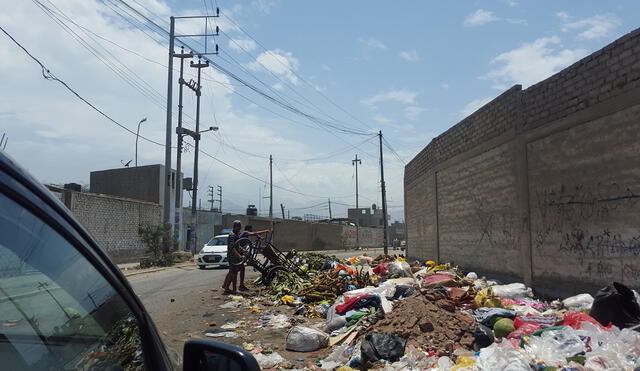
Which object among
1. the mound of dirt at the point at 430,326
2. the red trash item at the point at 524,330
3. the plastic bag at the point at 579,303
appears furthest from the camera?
the plastic bag at the point at 579,303

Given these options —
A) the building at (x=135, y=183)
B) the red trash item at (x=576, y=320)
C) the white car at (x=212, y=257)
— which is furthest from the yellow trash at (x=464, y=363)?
the building at (x=135, y=183)

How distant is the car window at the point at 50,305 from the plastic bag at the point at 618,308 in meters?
6.41

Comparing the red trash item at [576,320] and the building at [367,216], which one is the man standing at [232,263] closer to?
the red trash item at [576,320]

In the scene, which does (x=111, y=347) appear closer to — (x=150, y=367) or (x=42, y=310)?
(x=150, y=367)

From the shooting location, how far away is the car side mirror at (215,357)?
1566mm

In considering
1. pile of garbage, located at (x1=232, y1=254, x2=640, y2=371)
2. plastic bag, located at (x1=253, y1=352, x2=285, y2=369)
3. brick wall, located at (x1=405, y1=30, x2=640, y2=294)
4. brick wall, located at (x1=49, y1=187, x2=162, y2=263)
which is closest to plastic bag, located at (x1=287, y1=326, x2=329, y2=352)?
pile of garbage, located at (x1=232, y1=254, x2=640, y2=371)

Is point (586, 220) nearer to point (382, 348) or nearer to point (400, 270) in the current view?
point (382, 348)

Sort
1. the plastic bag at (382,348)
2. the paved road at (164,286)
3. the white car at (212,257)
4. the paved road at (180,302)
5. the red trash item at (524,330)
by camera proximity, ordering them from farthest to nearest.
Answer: the white car at (212,257) < the paved road at (164,286) < the paved road at (180,302) < the red trash item at (524,330) < the plastic bag at (382,348)

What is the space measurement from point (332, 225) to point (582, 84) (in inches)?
1900

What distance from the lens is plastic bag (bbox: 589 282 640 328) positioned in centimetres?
614

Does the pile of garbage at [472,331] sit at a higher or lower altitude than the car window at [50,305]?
lower

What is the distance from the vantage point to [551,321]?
6.74 metres

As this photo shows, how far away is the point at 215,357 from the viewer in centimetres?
166

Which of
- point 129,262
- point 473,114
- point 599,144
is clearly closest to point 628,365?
point 599,144
